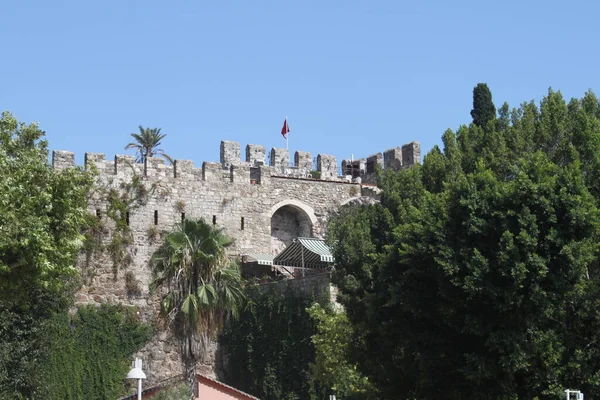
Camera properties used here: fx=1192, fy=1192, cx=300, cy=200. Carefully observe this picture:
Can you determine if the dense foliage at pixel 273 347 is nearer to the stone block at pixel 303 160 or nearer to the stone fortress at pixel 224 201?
the stone fortress at pixel 224 201

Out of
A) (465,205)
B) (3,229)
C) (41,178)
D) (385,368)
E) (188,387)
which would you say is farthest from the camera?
(188,387)

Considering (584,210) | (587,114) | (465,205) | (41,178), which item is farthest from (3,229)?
(587,114)

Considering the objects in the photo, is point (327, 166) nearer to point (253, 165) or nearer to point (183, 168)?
point (253, 165)

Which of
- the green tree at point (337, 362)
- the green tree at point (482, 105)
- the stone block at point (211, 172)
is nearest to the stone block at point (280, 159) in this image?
the stone block at point (211, 172)

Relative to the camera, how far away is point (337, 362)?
1394 inches

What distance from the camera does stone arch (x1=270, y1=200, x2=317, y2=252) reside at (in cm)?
4622

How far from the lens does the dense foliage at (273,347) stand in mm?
39344

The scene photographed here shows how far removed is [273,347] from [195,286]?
6438mm

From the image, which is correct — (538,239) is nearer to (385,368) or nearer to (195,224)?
(385,368)

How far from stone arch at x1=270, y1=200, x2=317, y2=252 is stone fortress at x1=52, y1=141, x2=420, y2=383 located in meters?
0.04

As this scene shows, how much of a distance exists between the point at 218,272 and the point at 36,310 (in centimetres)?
623

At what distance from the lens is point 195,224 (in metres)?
35.9

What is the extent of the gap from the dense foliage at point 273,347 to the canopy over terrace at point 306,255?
1511 mm

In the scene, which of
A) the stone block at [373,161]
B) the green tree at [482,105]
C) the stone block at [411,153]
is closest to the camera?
the green tree at [482,105]
